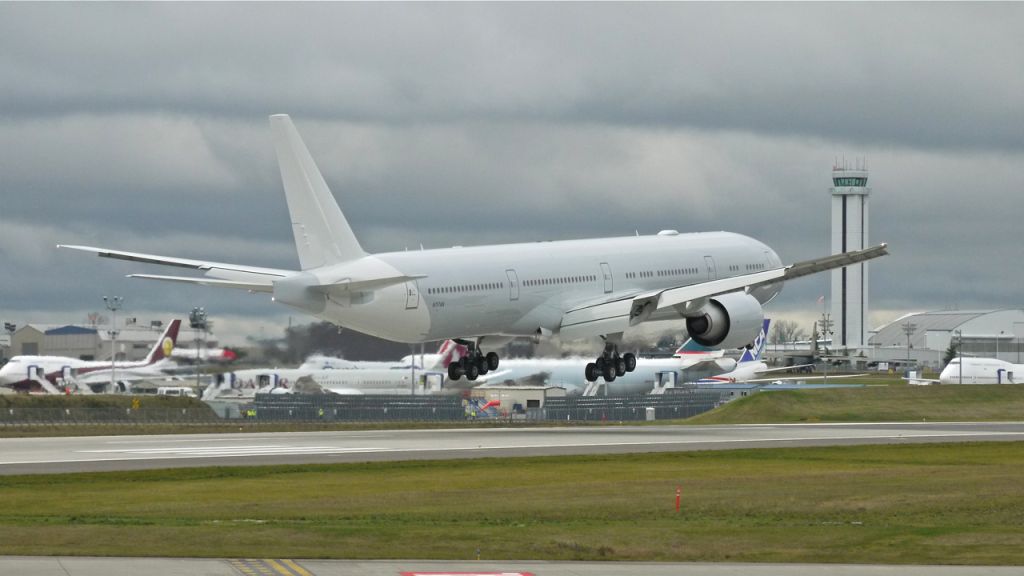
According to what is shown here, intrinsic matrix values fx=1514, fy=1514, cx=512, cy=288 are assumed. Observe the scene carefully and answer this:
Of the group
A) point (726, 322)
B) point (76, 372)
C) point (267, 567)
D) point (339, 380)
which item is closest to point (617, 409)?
point (339, 380)

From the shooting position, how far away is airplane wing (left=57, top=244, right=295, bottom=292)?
187ft

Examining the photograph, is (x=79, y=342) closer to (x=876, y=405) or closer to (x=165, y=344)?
(x=165, y=344)

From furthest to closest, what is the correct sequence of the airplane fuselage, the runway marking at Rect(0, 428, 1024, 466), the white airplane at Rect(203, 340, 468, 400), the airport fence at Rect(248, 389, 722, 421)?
1. the white airplane at Rect(203, 340, 468, 400)
2. the airport fence at Rect(248, 389, 722, 421)
3. the runway marking at Rect(0, 428, 1024, 466)
4. the airplane fuselage

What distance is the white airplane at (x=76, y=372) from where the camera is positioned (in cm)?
13612

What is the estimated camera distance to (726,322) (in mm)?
65062

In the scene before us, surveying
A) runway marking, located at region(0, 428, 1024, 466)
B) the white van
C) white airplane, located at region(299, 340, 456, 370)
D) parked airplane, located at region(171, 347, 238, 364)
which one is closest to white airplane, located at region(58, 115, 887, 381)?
runway marking, located at region(0, 428, 1024, 466)

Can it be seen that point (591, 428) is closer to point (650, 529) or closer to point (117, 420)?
point (117, 420)

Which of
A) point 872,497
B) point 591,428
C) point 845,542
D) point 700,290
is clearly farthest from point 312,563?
point 591,428

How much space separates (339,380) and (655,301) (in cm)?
5729

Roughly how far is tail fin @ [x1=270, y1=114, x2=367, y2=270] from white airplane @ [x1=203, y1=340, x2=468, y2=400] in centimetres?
5738

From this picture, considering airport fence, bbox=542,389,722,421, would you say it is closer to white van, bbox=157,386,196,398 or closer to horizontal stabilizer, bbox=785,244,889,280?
horizontal stabilizer, bbox=785,244,889,280

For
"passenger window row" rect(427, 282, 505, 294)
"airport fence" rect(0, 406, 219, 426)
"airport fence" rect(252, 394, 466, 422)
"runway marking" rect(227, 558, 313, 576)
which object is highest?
"passenger window row" rect(427, 282, 505, 294)

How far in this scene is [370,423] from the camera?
287ft

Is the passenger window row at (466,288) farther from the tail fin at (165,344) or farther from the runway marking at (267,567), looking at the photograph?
the tail fin at (165,344)
